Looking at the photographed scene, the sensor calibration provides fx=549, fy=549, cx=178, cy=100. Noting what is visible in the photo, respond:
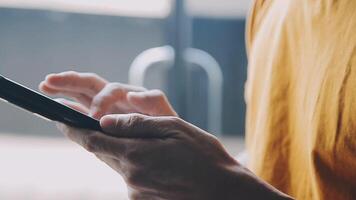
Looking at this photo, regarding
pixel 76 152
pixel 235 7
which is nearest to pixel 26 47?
pixel 76 152

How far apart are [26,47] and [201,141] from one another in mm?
1231

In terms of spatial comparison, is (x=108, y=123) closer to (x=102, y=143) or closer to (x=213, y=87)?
(x=102, y=143)

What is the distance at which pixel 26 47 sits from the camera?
5.18ft

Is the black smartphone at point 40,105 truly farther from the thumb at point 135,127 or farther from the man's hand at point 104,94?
the man's hand at point 104,94

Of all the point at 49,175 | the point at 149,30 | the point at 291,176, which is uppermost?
the point at 149,30

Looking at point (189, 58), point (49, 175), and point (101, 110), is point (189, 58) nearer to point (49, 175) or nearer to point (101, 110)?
point (49, 175)

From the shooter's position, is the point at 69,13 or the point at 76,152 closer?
the point at 69,13

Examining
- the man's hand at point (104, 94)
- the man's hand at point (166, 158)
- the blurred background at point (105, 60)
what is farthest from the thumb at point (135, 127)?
the blurred background at point (105, 60)

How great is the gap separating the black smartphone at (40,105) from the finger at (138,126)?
0.01 meters

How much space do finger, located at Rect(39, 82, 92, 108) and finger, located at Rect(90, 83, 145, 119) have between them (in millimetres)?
19

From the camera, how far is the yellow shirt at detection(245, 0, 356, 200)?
1.63ft

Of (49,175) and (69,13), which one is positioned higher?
(69,13)

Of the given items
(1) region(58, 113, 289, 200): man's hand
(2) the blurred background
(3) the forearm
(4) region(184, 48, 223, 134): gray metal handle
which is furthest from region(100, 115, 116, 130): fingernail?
(4) region(184, 48, 223, 134): gray metal handle

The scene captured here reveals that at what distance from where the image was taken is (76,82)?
628mm
